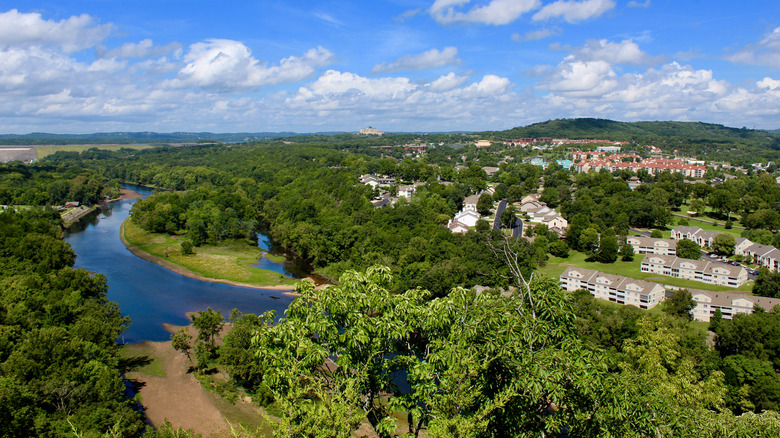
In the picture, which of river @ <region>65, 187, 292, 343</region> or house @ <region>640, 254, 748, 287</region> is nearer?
river @ <region>65, 187, 292, 343</region>

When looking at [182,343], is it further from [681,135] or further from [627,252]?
[681,135]

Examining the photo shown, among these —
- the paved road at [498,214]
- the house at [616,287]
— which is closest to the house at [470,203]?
the paved road at [498,214]

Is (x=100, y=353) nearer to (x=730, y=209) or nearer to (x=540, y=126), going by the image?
(x=730, y=209)

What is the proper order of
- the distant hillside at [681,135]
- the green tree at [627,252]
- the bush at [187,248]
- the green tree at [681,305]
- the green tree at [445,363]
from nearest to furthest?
the green tree at [445,363] → the green tree at [681,305] → the green tree at [627,252] → the bush at [187,248] → the distant hillside at [681,135]

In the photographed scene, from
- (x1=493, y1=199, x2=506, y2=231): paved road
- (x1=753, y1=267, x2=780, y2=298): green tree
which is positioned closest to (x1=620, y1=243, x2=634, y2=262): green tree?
(x1=753, y1=267, x2=780, y2=298): green tree

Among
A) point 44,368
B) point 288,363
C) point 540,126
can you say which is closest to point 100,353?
point 44,368

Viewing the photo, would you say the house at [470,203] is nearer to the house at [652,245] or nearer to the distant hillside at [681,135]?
the house at [652,245]

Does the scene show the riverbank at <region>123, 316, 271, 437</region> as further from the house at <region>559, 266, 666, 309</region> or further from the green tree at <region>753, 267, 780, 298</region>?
the green tree at <region>753, 267, 780, 298</region>

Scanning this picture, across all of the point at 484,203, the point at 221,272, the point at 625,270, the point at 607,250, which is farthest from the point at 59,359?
the point at 484,203
